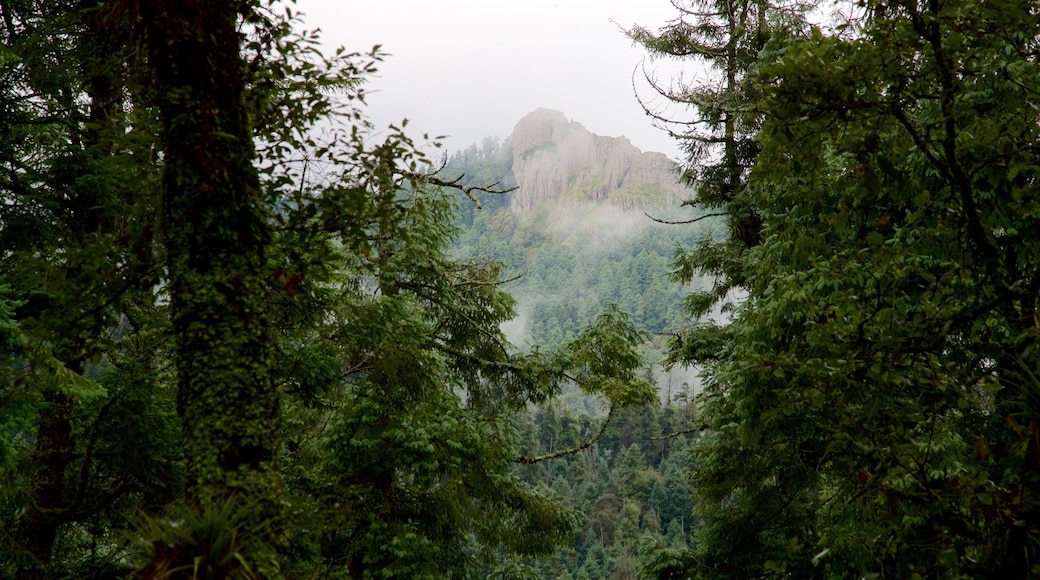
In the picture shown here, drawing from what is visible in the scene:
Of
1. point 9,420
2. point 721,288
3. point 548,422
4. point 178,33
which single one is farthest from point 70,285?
point 548,422

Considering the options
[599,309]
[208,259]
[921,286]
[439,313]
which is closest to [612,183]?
[599,309]

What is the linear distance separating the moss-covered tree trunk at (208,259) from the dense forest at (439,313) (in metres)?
0.01

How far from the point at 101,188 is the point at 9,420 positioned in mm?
2297

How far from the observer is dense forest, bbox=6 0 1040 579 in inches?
110

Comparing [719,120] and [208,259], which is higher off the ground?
Result: [719,120]

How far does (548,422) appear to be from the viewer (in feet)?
189

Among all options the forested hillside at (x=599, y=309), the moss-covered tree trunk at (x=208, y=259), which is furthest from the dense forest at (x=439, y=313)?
the forested hillside at (x=599, y=309)

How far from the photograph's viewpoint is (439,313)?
10.8 metres

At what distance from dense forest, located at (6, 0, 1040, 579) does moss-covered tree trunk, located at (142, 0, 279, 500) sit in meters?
0.01

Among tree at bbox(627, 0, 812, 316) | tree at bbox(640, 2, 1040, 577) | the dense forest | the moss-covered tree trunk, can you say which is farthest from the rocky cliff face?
the moss-covered tree trunk

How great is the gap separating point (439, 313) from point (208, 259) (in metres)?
7.93

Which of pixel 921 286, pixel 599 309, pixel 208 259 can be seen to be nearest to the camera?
pixel 208 259

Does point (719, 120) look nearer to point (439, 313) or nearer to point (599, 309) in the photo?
point (439, 313)

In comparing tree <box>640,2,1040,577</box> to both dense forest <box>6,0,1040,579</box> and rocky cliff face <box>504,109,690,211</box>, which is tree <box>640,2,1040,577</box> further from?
rocky cliff face <box>504,109,690,211</box>
